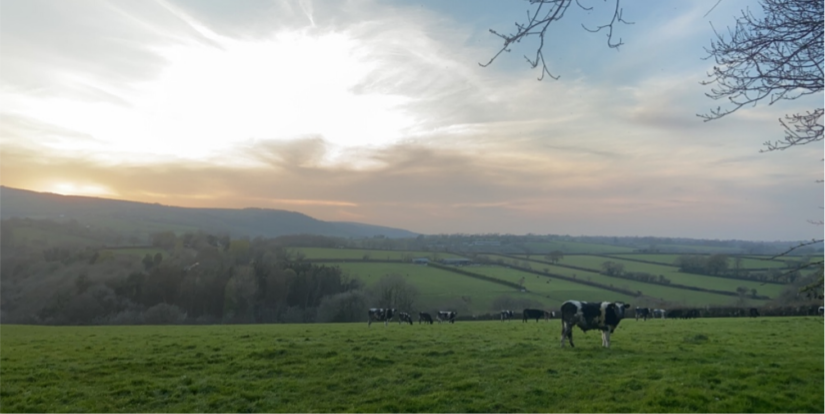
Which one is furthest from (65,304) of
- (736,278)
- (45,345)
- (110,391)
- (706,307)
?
(736,278)

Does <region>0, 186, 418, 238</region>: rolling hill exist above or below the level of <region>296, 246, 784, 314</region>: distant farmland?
above

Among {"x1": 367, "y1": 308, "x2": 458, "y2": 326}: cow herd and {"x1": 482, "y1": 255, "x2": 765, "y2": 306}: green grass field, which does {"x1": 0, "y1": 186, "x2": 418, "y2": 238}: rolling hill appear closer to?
{"x1": 482, "y1": 255, "x2": 765, "y2": 306}: green grass field

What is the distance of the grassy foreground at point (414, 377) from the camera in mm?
8922

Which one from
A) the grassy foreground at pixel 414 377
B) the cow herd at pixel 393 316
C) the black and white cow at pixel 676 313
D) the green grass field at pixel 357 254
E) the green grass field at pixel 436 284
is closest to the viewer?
the grassy foreground at pixel 414 377

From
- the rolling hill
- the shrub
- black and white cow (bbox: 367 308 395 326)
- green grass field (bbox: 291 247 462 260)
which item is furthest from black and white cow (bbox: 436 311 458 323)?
the rolling hill

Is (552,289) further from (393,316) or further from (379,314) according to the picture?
(379,314)

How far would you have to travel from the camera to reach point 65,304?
48.4 metres

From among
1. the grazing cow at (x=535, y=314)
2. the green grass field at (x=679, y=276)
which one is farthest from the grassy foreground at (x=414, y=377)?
the green grass field at (x=679, y=276)

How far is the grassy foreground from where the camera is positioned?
892 centimetres

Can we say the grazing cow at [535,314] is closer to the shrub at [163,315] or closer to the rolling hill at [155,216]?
the shrub at [163,315]

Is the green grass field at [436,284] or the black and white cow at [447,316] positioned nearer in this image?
the black and white cow at [447,316]

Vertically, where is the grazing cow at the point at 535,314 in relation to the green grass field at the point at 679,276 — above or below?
below

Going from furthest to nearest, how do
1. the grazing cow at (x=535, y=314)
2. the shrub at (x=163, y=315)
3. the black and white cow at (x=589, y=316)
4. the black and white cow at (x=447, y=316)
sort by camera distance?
the shrub at (x=163, y=315) < the black and white cow at (x=447, y=316) < the grazing cow at (x=535, y=314) < the black and white cow at (x=589, y=316)

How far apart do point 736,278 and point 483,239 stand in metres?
62.5
